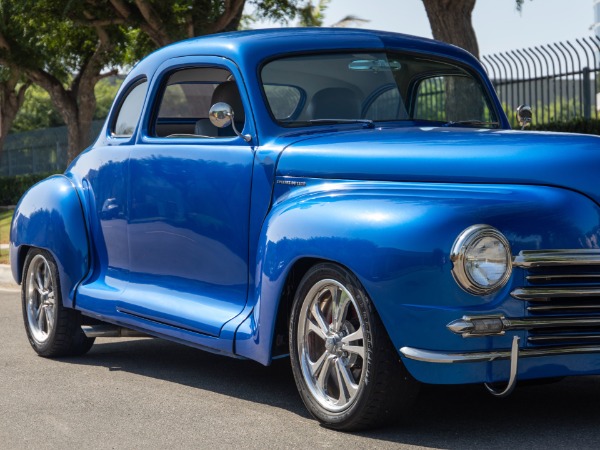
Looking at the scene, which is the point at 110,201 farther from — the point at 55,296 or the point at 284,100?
the point at 284,100

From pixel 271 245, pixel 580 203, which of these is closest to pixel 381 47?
pixel 271 245

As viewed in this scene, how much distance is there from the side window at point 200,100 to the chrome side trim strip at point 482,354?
6.56 feet

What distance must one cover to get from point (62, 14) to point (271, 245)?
1422 centimetres

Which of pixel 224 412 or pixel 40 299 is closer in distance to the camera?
pixel 224 412

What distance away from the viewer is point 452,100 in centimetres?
719

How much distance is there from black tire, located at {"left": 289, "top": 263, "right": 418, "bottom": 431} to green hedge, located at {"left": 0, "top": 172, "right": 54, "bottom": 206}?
89.9 feet

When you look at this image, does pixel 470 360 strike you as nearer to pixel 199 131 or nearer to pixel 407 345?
pixel 407 345

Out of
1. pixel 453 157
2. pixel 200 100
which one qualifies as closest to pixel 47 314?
pixel 200 100

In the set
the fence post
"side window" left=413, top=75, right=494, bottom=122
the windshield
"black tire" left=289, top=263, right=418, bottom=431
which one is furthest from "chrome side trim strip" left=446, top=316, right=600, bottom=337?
the fence post

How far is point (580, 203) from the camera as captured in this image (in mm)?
4801

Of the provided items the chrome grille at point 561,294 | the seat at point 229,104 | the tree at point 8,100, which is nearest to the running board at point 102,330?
the seat at point 229,104

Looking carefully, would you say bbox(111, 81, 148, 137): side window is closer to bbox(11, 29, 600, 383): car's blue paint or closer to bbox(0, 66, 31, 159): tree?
bbox(11, 29, 600, 383): car's blue paint

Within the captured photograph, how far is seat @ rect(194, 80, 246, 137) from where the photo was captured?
636cm

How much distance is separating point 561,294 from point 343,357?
104 cm
